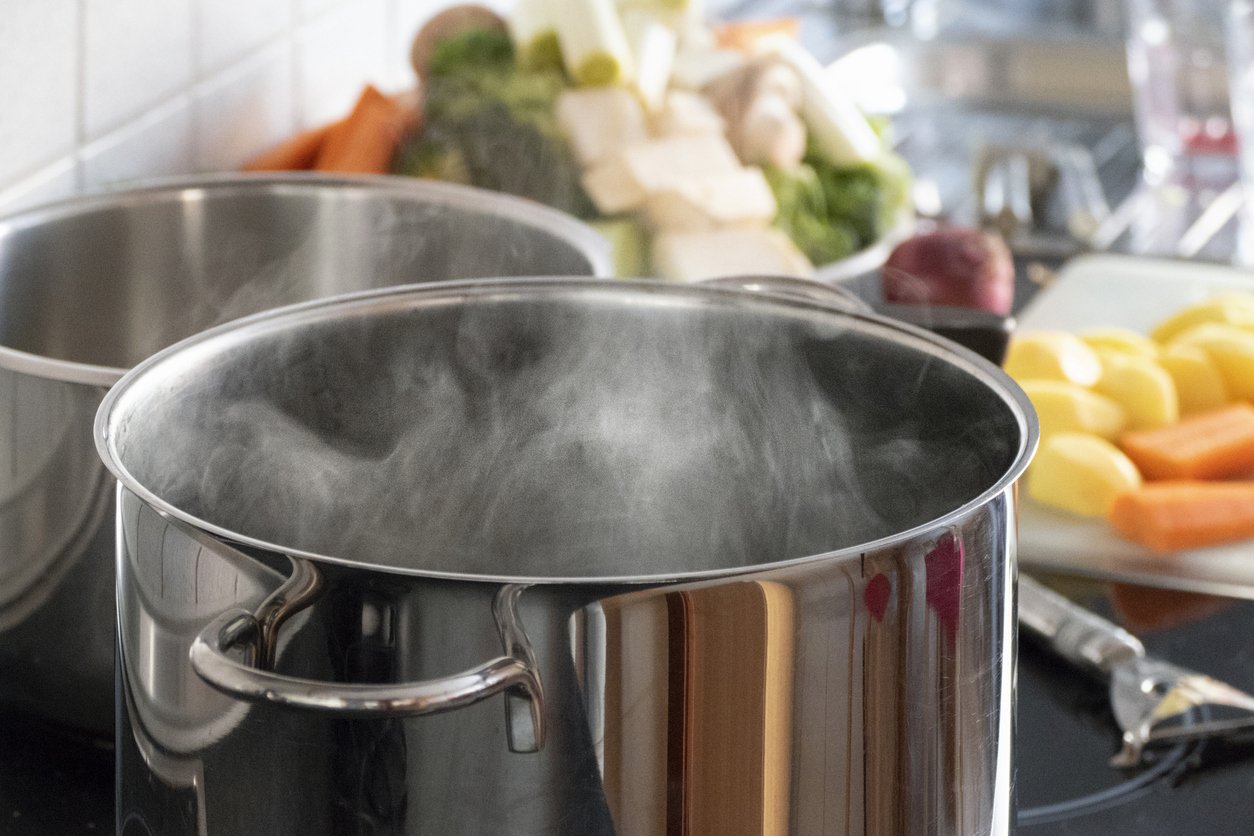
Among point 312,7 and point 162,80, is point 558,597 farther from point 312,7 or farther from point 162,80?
point 312,7

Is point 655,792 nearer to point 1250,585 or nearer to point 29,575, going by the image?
point 29,575

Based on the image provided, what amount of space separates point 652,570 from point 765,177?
0.67 meters

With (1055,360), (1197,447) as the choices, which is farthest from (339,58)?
(1197,447)

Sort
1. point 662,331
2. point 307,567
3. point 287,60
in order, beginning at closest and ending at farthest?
point 307,567 < point 662,331 < point 287,60

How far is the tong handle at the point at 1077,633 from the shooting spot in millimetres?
776

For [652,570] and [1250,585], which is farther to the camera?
[1250,585]

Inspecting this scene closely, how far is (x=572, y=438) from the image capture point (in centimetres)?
60

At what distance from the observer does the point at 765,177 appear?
1.23m

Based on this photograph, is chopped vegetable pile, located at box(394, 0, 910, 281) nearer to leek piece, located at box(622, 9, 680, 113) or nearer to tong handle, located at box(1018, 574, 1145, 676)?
leek piece, located at box(622, 9, 680, 113)

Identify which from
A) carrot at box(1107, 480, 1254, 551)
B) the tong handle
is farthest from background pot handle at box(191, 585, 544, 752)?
carrot at box(1107, 480, 1254, 551)

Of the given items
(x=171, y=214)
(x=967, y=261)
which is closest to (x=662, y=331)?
(x=171, y=214)

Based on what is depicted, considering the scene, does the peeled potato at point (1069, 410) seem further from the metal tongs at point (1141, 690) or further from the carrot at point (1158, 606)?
the metal tongs at point (1141, 690)

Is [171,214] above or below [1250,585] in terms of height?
above

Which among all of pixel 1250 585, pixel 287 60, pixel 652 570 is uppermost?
pixel 287 60
